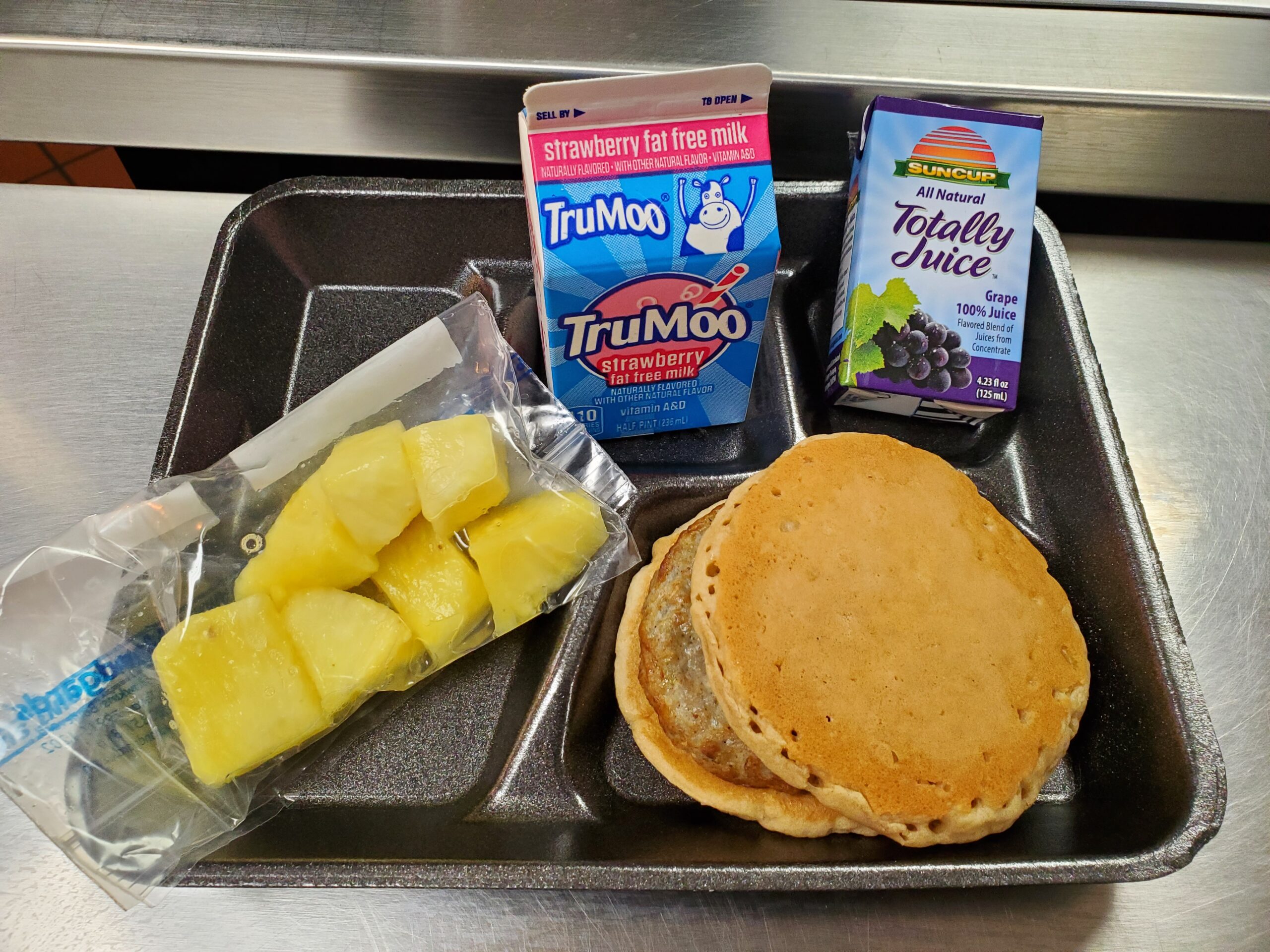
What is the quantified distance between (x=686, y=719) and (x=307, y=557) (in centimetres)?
58

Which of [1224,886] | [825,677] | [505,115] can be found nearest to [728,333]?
[825,677]

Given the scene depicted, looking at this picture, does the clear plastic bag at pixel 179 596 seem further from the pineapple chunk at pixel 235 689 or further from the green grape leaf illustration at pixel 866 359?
the green grape leaf illustration at pixel 866 359

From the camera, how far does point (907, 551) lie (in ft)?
3.74

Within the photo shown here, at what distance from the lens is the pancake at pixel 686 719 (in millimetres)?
1089

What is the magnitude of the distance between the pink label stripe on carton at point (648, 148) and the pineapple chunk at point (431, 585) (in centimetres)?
56

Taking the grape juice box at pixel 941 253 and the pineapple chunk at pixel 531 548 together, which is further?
the grape juice box at pixel 941 253

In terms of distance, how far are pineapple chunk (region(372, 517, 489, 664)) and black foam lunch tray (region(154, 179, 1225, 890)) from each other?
14 centimetres

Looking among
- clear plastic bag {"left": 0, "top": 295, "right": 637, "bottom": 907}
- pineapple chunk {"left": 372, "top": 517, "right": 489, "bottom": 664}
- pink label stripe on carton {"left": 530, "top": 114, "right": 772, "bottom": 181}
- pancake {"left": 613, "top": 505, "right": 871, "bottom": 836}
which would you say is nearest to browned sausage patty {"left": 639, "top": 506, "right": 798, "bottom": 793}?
pancake {"left": 613, "top": 505, "right": 871, "bottom": 836}

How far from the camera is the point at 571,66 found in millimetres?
1464

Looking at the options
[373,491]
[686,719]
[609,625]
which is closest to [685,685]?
[686,719]

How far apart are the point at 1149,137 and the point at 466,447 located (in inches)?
56.8

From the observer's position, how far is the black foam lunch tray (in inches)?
39.9

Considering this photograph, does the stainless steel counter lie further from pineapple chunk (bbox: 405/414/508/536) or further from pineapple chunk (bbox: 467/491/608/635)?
pineapple chunk (bbox: 405/414/508/536)

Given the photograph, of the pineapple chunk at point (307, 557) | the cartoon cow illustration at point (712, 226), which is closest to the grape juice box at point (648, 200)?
the cartoon cow illustration at point (712, 226)
